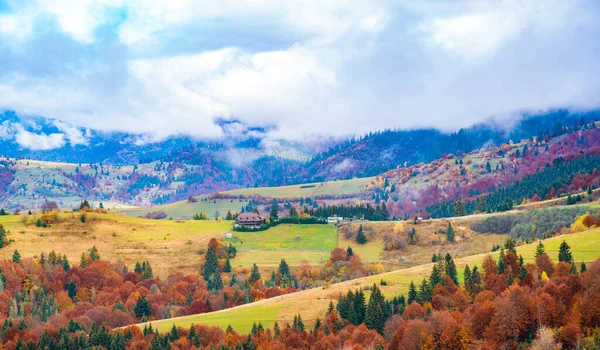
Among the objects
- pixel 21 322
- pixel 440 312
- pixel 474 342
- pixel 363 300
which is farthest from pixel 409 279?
pixel 21 322

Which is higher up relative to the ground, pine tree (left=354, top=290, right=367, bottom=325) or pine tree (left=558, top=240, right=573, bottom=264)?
pine tree (left=558, top=240, right=573, bottom=264)

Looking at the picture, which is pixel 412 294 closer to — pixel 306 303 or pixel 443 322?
pixel 306 303

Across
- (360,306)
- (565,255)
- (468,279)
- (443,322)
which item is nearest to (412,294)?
(360,306)

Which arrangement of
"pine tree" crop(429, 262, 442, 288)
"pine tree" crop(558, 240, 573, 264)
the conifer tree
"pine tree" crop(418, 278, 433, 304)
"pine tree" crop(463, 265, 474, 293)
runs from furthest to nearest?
"pine tree" crop(429, 262, 442, 288)
"pine tree" crop(463, 265, 474, 293)
"pine tree" crop(418, 278, 433, 304)
"pine tree" crop(558, 240, 573, 264)
the conifer tree

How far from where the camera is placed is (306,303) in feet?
612

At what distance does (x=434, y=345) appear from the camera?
14475 cm

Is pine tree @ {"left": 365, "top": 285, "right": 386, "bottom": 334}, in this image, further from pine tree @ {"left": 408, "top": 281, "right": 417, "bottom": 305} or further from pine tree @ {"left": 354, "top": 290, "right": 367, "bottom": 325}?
pine tree @ {"left": 408, "top": 281, "right": 417, "bottom": 305}

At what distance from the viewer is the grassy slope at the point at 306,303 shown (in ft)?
584

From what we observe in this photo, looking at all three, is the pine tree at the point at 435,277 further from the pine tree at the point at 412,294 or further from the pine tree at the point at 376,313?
the pine tree at the point at 376,313

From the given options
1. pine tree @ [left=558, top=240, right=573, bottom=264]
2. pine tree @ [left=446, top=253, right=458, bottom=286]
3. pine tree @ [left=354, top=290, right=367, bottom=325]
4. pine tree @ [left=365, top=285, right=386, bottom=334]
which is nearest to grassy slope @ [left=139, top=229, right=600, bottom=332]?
pine tree @ [left=558, top=240, right=573, bottom=264]

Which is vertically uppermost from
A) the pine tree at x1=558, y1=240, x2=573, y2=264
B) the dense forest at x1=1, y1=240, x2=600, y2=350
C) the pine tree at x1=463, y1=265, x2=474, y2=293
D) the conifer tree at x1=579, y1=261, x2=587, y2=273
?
the pine tree at x1=558, y1=240, x2=573, y2=264

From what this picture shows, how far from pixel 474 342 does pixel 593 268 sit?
2886cm

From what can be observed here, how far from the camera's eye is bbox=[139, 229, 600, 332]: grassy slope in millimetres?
178125

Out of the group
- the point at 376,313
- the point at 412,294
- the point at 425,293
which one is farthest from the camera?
the point at 412,294
